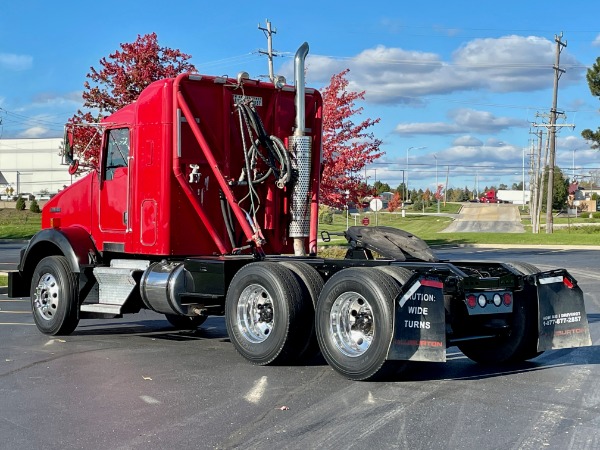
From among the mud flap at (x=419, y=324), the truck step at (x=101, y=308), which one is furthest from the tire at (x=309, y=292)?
the truck step at (x=101, y=308)

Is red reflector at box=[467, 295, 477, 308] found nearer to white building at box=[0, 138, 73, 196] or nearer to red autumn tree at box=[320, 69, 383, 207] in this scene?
red autumn tree at box=[320, 69, 383, 207]

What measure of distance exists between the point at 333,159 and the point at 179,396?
21290 millimetres

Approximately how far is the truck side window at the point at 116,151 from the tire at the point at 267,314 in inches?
114

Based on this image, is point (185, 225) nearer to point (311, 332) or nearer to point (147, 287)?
point (147, 287)

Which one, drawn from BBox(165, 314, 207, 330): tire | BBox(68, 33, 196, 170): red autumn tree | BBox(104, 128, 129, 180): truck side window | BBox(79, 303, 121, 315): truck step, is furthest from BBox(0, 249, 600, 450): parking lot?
BBox(68, 33, 196, 170): red autumn tree

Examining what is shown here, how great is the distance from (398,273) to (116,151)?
5002 mm

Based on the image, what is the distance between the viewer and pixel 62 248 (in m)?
11.1

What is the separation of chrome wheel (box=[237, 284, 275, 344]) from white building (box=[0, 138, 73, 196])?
98264mm

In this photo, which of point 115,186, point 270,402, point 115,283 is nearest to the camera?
point 270,402

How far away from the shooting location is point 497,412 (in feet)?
21.5

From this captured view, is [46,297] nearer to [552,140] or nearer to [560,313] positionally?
[560,313]

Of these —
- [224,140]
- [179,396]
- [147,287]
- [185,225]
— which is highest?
[224,140]

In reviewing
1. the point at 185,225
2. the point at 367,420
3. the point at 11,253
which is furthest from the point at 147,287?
the point at 11,253

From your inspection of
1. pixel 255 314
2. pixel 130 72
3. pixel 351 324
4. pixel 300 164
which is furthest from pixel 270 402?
pixel 130 72
